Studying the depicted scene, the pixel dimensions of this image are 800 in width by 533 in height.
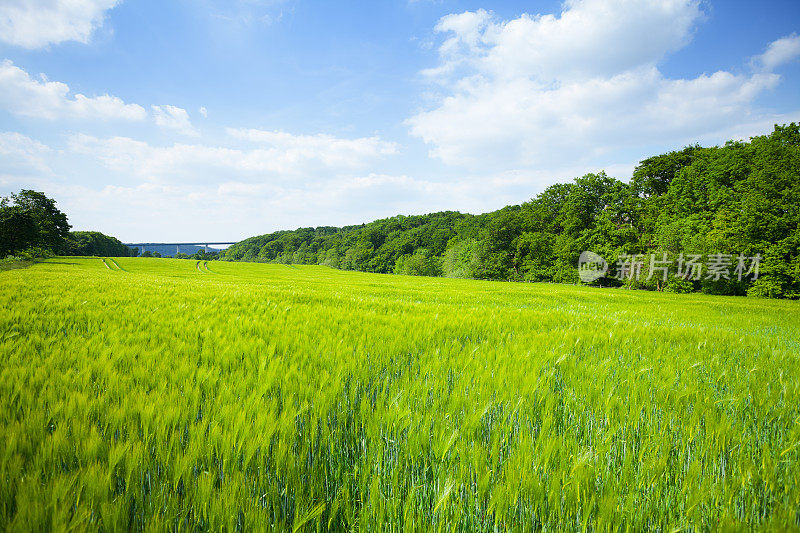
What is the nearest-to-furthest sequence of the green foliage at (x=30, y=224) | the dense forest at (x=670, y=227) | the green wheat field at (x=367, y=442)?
the green wheat field at (x=367, y=442) → the dense forest at (x=670, y=227) → the green foliage at (x=30, y=224)

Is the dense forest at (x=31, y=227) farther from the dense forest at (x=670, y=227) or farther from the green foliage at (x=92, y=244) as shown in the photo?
the dense forest at (x=670, y=227)

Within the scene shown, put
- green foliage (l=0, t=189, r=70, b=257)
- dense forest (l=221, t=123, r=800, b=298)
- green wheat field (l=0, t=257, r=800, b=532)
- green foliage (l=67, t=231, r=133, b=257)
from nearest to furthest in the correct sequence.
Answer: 1. green wheat field (l=0, t=257, r=800, b=532)
2. dense forest (l=221, t=123, r=800, b=298)
3. green foliage (l=0, t=189, r=70, b=257)
4. green foliage (l=67, t=231, r=133, b=257)

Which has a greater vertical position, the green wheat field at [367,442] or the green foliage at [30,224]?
the green foliage at [30,224]

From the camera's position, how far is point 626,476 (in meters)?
1.42

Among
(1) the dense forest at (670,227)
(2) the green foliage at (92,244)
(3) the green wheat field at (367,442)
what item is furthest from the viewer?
(2) the green foliage at (92,244)

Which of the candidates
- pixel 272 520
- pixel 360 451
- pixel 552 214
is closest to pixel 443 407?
pixel 360 451

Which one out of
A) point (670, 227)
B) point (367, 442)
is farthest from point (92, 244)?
point (670, 227)

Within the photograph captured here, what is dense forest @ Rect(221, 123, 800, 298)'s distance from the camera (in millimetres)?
38750

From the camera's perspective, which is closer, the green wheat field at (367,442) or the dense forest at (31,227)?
the green wheat field at (367,442)

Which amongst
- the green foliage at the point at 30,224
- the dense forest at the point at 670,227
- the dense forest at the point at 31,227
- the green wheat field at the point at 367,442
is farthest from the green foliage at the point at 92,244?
the green wheat field at the point at 367,442

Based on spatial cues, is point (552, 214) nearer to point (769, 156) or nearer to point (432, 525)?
point (769, 156)

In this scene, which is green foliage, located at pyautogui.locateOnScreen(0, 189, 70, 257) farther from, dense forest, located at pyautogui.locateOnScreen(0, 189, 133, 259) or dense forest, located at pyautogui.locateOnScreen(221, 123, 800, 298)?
dense forest, located at pyautogui.locateOnScreen(221, 123, 800, 298)

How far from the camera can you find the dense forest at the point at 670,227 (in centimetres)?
3875

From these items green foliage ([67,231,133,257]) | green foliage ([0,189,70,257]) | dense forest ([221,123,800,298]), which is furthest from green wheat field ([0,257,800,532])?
green foliage ([67,231,133,257])
